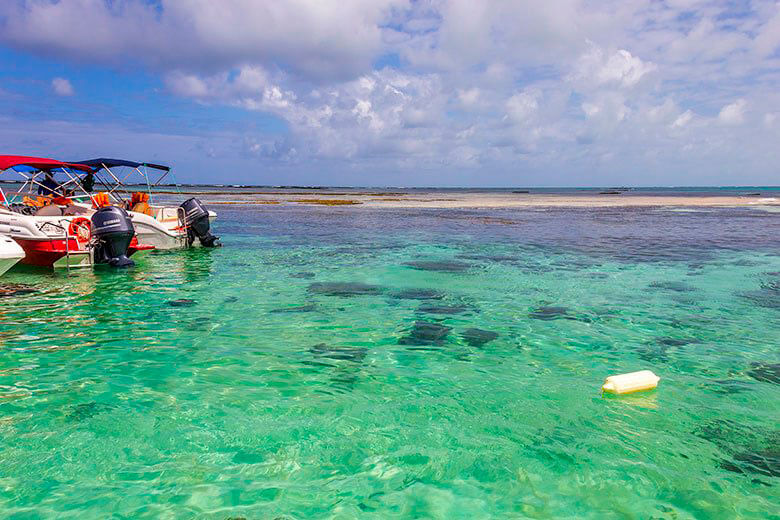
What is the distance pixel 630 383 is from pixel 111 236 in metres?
16.2

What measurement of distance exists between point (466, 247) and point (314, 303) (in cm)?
1284

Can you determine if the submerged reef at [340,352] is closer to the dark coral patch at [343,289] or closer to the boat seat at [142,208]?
the dark coral patch at [343,289]

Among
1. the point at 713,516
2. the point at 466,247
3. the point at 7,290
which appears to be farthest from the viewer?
the point at 466,247

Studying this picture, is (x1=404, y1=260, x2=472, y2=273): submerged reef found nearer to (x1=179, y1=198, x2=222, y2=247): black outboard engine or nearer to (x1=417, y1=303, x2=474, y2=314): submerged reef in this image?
(x1=417, y1=303, x2=474, y2=314): submerged reef

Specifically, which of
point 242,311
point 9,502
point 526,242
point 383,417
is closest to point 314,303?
point 242,311

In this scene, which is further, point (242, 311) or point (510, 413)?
point (242, 311)

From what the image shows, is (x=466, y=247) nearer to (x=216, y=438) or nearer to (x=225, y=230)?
(x=225, y=230)

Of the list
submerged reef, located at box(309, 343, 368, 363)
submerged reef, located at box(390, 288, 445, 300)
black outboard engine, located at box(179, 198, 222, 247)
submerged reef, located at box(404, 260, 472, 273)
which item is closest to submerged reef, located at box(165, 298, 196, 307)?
submerged reef, located at box(309, 343, 368, 363)

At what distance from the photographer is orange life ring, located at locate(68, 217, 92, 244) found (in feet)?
53.7

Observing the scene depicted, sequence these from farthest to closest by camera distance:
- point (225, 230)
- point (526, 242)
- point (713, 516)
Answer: point (225, 230), point (526, 242), point (713, 516)

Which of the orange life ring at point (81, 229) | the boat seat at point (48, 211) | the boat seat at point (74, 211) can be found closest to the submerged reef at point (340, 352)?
the orange life ring at point (81, 229)

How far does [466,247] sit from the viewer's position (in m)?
24.2

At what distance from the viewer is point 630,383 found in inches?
296

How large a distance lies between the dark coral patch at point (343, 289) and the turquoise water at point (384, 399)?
0.13 m
